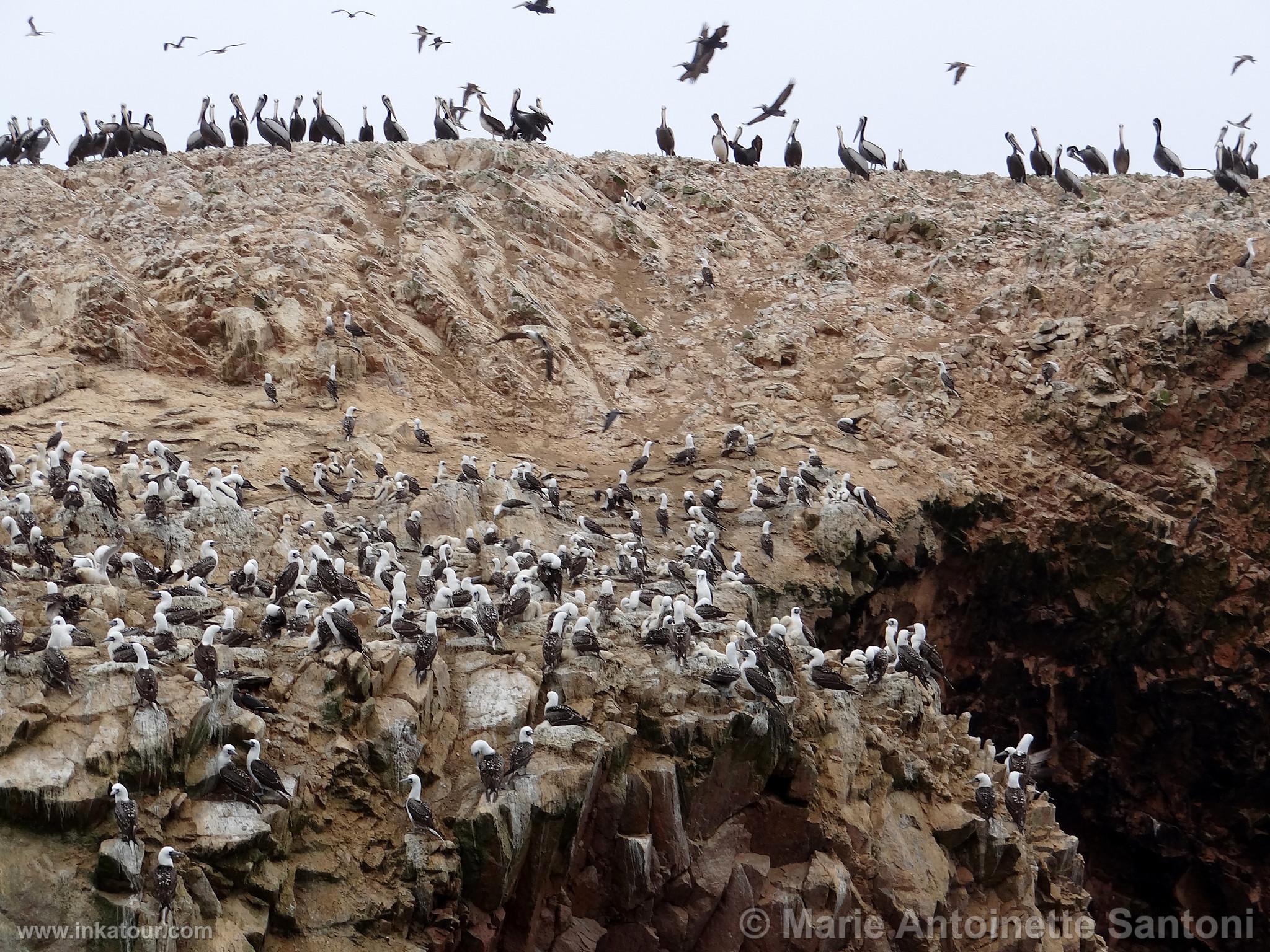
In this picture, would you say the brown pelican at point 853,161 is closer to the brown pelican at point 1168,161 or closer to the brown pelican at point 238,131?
the brown pelican at point 1168,161

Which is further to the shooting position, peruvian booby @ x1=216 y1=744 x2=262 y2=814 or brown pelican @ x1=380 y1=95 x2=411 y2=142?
brown pelican @ x1=380 y1=95 x2=411 y2=142

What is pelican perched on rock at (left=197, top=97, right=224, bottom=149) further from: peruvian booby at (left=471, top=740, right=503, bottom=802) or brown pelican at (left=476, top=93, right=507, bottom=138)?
peruvian booby at (left=471, top=740, right=503, bottom=802)

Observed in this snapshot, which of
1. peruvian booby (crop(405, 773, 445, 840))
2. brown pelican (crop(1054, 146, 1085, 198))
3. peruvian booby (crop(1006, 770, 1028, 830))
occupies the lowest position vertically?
peruvian booby (crop(1006, 770, 1028, 830))

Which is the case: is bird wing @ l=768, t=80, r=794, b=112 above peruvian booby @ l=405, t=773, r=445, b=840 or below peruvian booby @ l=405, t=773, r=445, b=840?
above

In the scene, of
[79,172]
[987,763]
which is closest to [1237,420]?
[987,763]

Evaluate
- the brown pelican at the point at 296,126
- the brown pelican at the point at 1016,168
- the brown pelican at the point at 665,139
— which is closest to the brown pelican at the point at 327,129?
the brown pelican at the point at 296,126

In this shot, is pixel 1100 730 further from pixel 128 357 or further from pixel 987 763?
pixel 128 357

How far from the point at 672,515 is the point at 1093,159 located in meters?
22.7

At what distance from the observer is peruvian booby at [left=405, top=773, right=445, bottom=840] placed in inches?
522

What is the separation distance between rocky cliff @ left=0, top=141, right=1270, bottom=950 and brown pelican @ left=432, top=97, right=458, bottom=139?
1.65m

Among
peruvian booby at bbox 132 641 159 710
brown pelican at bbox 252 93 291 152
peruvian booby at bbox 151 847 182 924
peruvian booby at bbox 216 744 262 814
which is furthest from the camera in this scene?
brown pelican at bbox 252 93 291 152

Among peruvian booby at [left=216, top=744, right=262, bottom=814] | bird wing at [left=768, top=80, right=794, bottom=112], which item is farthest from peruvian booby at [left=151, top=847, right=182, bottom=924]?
bird wing at [left=768, top=80, right=794, bottom=112]

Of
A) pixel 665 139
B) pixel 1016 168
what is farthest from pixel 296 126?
pixel 1016 168

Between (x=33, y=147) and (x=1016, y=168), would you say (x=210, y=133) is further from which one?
(x=1016, y=168)
